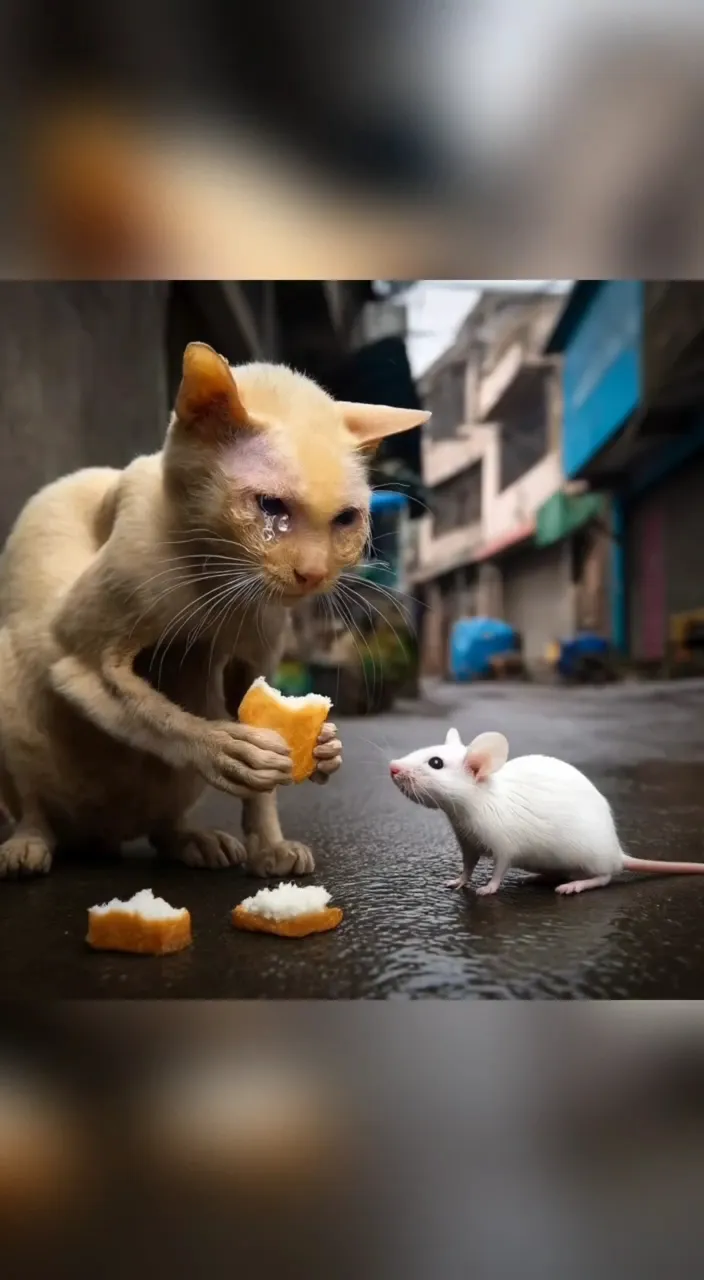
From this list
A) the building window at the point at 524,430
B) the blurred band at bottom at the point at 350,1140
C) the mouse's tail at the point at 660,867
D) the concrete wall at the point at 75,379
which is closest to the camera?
the blurred band at bottom at the point at 350,1140

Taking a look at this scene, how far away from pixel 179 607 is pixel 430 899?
1.56 feet

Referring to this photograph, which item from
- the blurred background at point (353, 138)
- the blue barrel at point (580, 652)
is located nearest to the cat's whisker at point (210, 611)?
the blurred background at point (353, 138)

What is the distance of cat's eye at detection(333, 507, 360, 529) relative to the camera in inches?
46.0

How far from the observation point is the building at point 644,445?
148cm

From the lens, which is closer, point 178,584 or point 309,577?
point 309,577

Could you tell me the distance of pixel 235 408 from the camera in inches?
45.1

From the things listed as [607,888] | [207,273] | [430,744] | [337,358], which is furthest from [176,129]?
[607,888]

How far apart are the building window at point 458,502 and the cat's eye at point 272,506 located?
0.37 meters

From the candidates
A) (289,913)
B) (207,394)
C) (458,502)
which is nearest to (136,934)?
(289,913)

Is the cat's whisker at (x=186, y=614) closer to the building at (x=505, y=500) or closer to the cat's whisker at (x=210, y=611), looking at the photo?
the cat's whisker at (x=210, y=611)

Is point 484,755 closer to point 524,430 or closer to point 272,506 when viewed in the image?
point 272,506

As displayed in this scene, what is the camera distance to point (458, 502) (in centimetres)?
150

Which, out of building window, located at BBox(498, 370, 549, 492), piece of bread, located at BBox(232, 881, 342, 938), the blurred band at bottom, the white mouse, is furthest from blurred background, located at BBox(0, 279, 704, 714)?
the blurred band at bottom

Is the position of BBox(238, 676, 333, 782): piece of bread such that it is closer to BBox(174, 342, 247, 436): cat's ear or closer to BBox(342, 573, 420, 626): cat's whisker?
BBox(342, 573, 420, 626): cat's whisker
